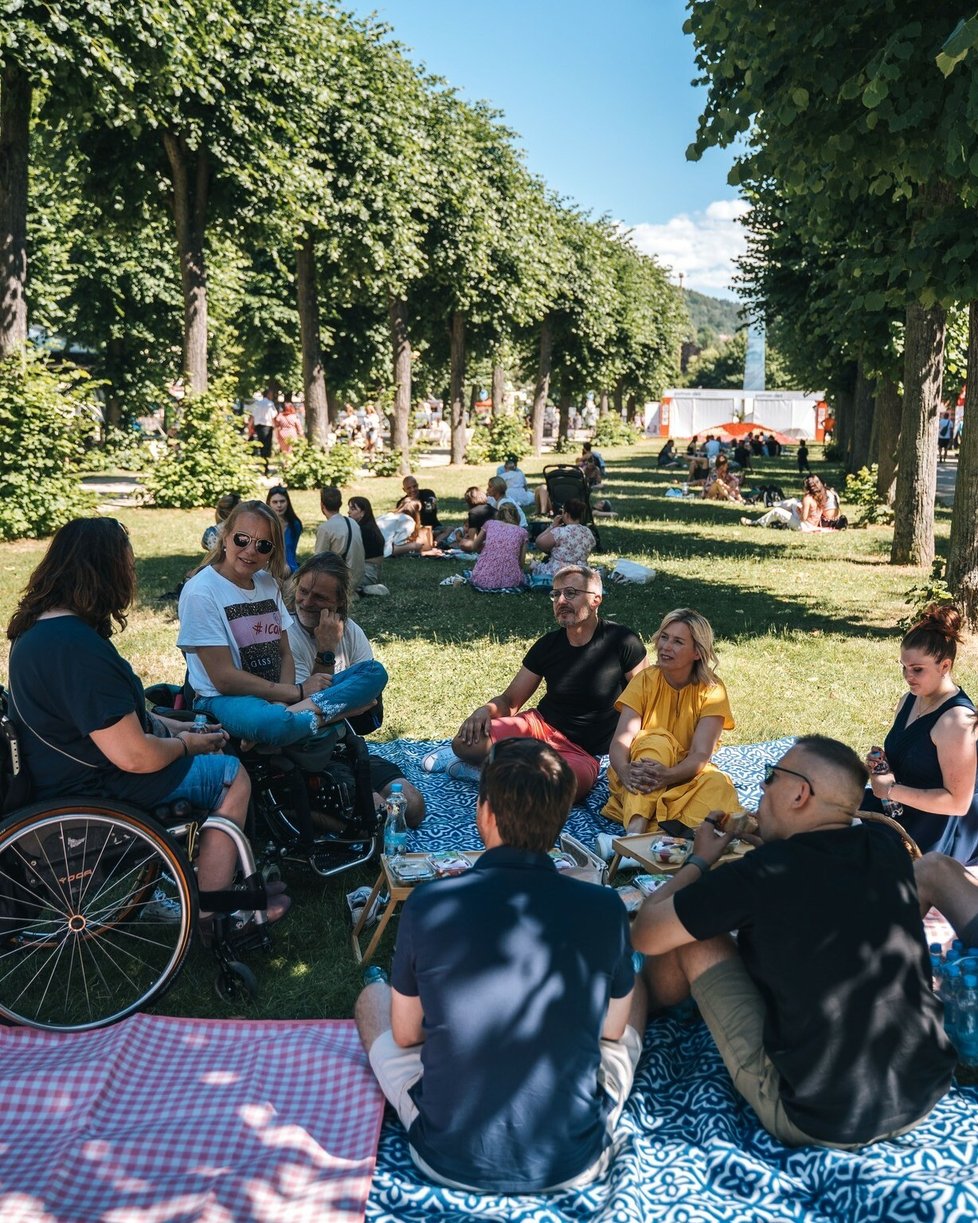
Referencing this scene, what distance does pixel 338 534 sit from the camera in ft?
38.5

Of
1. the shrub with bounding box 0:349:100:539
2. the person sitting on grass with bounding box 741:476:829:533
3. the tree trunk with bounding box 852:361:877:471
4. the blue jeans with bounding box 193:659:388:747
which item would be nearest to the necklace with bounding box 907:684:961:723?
the blue jeans with bounding box 193:659:388:747

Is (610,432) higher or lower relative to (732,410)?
lower

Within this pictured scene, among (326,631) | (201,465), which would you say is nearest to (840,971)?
(326,631)

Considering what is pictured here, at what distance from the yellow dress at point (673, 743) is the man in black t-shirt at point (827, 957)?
228 centimetres

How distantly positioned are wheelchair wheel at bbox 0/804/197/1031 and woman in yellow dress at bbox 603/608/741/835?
2.51 m

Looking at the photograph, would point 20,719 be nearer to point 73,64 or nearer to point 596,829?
point 596,829

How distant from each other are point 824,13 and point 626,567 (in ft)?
25.6

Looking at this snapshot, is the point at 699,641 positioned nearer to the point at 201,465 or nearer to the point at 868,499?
the point at 201,465

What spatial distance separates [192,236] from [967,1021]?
757 inches

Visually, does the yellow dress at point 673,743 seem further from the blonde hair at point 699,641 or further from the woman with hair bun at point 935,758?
the woman with hair bun at point 935,758

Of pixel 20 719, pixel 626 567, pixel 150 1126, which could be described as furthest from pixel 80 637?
pixel 626 567

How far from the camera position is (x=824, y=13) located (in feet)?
26.2

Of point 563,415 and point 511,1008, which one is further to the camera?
point 563,415

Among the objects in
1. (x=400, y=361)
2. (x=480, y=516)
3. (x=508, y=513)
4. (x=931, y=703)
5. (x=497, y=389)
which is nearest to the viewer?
(x=931, y=703)
